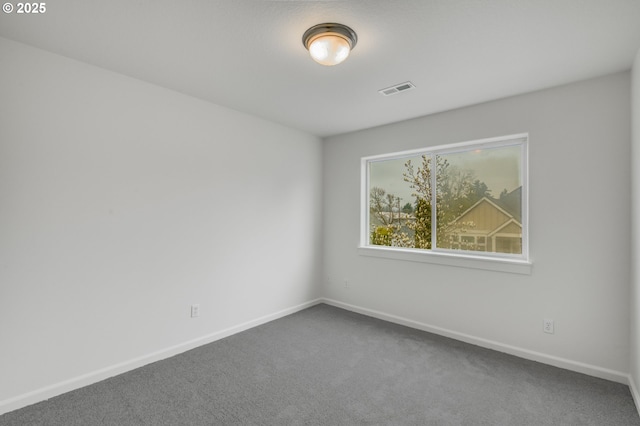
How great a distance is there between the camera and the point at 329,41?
6.21ft

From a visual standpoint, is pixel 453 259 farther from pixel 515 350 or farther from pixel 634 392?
pixel 634 392

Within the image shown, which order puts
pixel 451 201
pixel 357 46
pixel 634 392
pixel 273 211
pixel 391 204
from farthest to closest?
pixel 391 204, pixel 273 211, pixel 451 201, pixel 634 392, pixel 357 46

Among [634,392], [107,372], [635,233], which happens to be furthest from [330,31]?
[634,392]

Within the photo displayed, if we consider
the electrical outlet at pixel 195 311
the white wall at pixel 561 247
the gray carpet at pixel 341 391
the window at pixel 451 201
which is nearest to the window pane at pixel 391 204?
the window at pixel 451 201

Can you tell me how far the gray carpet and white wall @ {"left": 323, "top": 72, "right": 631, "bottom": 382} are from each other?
24 cm

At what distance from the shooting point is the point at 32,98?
6.98ft

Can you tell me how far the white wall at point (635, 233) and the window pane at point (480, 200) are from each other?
0.81 m

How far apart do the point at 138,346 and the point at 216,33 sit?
8.42 feet

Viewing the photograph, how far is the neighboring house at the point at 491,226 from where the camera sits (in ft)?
9.92

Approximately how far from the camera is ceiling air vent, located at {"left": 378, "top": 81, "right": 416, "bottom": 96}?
2.65 meters

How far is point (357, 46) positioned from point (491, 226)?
2.30 m

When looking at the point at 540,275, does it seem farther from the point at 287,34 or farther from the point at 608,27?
the point at 287,34

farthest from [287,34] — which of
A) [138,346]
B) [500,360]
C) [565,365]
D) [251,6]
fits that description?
[565,365]

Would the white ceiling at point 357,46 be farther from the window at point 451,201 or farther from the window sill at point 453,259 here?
the window sill at point 453,259
